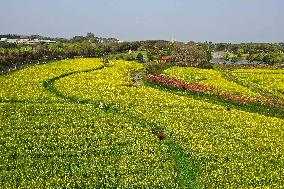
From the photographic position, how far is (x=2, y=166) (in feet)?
88.1

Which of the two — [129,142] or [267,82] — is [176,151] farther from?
[267,82]

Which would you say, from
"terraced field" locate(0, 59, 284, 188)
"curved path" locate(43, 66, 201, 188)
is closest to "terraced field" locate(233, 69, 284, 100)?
"terraced field" locate(0, 59, 284, 188)

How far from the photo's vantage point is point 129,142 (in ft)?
108

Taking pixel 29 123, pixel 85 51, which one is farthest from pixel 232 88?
pixel 85 51

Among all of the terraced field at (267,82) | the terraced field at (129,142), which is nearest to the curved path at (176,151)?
the terraced field at (129,142)

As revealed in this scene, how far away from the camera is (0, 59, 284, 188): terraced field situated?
26344 mm

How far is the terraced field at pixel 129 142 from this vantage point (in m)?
26.3

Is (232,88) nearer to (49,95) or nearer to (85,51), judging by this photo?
(49,95)

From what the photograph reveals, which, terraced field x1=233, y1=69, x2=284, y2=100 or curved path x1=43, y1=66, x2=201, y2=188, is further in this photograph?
terraced field x1=233, y1=69, x2=284, y2=100

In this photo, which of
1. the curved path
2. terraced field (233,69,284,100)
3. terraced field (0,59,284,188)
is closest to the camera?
terraced field (0,59,284,188)

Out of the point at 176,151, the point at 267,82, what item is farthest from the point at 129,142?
the point at 267,82

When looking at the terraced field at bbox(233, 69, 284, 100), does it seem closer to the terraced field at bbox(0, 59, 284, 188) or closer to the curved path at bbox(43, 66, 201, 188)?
the terraced field at bbox(0, 59, 284, 188)

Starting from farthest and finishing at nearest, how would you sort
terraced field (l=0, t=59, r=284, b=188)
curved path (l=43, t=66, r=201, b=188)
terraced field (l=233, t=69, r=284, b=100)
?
terraced field (l=233, t=69, r=284, b=100), curved path (l=43, t=66, r=201, b=188), terraced field (l=0, t=59, r=284, b=188)

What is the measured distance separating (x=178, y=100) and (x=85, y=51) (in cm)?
8475
